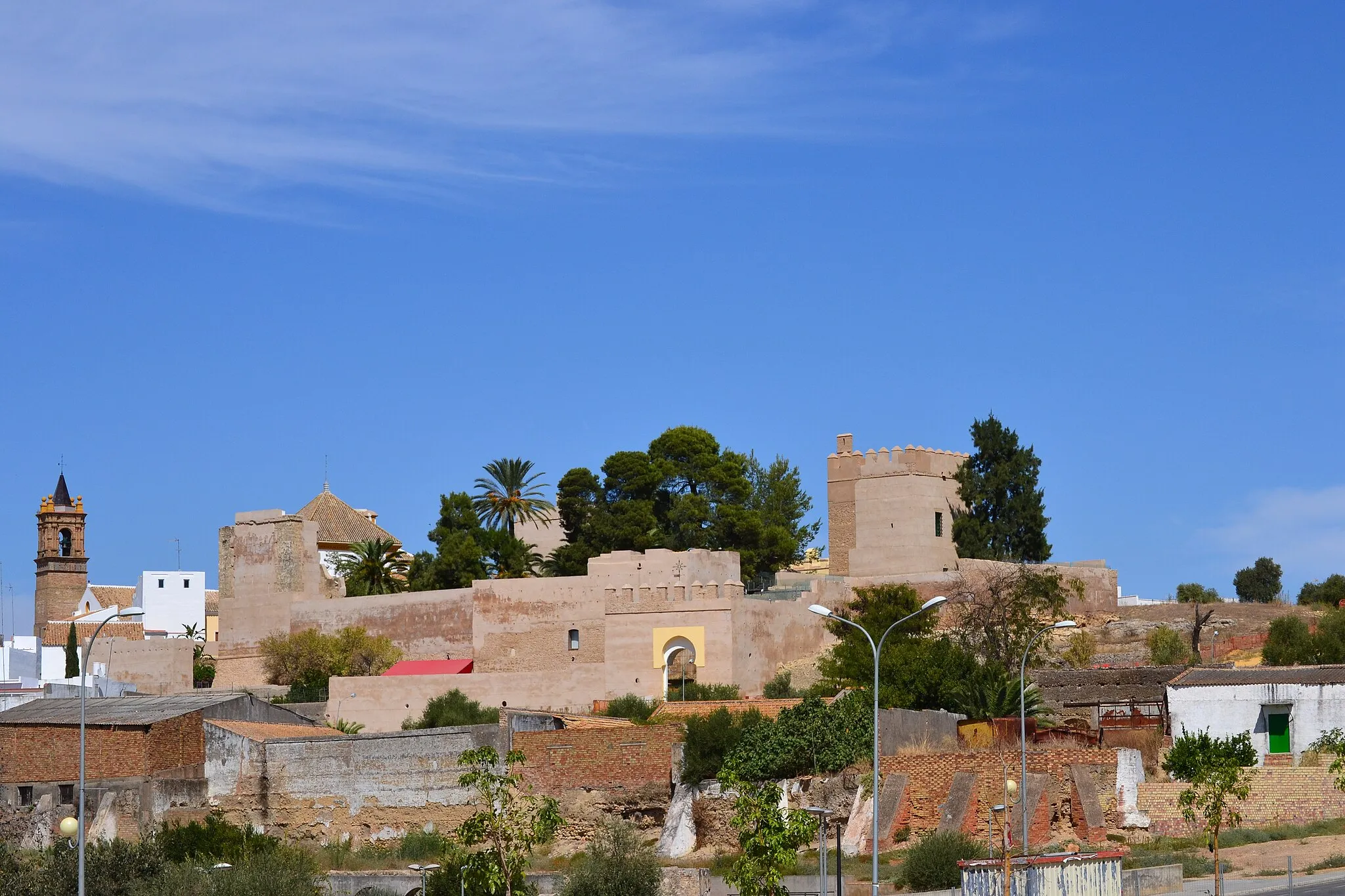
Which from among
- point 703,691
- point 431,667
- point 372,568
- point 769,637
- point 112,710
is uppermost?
point 372,568

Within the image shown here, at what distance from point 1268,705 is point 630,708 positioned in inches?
616

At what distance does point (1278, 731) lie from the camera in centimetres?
3825

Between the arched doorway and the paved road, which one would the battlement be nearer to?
the arched doorway

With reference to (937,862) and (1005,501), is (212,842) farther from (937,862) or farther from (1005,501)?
(1005,501)

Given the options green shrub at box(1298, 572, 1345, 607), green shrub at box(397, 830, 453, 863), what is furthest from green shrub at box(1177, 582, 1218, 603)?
green shrub at box(397, 830, 453, 863)

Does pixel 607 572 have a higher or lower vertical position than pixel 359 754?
higher

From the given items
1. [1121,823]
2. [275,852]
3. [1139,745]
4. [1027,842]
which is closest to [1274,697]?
[1139,745]

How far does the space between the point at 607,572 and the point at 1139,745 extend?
59.9 feet

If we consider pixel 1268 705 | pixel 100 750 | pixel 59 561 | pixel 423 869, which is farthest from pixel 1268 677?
pixel 59 561

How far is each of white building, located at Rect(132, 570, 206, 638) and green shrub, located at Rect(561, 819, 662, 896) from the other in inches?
1987

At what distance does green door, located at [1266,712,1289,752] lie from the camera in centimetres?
3819

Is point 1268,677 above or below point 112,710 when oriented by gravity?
above

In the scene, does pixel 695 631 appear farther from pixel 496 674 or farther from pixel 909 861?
pixel 909 861

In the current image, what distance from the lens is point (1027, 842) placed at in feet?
102
